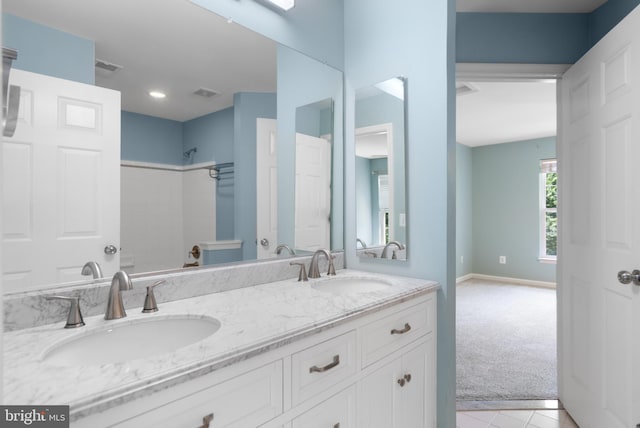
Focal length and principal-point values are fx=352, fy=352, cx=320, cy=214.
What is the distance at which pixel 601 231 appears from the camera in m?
1.79

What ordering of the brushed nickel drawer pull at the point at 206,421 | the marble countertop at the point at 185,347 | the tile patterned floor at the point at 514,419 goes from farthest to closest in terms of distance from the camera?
the tile patterned floor at the point at 514,419 → the brushed nickel drawer pull at the point at 206,421 → the marble countertop at the point at 185,347

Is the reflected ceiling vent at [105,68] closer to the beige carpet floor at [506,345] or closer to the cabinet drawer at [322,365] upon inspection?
the cabinet drawer at [322,365]

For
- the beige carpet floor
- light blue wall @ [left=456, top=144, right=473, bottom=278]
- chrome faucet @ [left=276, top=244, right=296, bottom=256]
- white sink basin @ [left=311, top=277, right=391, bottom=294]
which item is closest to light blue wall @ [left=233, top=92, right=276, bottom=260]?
chrome faucet @ [left=276, top=244, right=296, bottom=256]

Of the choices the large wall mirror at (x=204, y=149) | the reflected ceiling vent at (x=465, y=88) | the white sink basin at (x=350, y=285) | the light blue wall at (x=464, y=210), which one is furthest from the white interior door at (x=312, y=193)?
the light blue wall at (x=464, y=210)

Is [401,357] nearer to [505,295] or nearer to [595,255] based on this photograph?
[595,255]

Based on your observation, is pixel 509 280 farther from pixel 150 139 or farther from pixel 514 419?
pixel 150 139

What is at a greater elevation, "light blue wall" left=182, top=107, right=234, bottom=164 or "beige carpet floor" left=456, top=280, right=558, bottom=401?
"light blue wall" left=182, top=107, right=234, bottom=164

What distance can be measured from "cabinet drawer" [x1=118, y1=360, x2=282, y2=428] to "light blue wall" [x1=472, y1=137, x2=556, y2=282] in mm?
5985

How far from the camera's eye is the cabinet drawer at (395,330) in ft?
4.16

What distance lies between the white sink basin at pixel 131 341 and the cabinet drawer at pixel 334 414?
376mm

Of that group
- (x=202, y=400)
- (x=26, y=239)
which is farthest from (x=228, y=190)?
(x=202, y=400)

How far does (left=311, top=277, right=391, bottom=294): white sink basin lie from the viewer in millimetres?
1754

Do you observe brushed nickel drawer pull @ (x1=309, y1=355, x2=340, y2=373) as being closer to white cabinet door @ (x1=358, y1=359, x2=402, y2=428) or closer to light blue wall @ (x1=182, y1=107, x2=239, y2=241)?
white cabinet door @ (x1=358, y1=359, x2=402, y2=428)

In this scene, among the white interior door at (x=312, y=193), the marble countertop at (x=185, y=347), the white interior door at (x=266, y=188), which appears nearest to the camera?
the marble countertop at (x=185, y=347)
